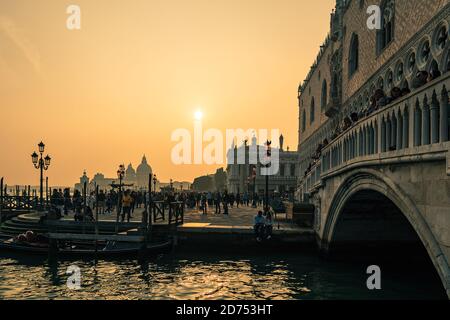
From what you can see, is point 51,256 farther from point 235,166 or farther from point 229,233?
point 235,166

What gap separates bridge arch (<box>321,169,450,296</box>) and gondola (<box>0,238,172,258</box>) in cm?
712

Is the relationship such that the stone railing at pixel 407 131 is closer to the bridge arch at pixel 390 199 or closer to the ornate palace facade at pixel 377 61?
the ornate palace facade at pixel 377 61

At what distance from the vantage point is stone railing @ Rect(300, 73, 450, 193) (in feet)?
25.0

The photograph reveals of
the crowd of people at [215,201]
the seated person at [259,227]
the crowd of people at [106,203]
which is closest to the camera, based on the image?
the seated person at [259,227]

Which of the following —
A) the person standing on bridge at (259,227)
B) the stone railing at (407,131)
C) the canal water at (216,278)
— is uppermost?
the stone railing at (407,131)

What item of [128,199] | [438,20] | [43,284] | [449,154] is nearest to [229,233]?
[128,199]

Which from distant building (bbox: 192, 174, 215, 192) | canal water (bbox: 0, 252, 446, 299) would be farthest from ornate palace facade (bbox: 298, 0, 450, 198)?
distant building (bbox: 192, 174, 215, 192)

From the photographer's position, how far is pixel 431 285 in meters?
15.6

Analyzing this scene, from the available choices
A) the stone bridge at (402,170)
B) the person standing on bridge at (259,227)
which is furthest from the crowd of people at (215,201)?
the stone bridge at (402,170)

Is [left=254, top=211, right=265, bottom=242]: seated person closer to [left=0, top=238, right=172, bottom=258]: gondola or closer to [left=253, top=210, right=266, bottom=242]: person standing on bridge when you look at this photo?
[left=253, top=210, right=266, bottom=242]: person standing on bridge

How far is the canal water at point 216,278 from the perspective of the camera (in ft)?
46.6

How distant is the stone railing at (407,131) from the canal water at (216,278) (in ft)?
14.1
